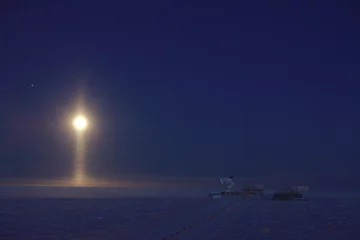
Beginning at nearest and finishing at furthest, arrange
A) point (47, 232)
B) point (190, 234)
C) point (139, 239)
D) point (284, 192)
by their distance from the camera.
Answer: point (139, 239)
point (190, 234)
point (47, 232)
point (284, 192)

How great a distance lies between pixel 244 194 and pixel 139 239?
6904cm

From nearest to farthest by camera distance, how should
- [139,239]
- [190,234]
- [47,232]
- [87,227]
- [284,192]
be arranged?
1. [139,239]
2. [190,234]
3. [47,232]
4. [87,227]
5. [284,192]

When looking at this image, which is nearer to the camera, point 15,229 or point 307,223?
point 15,229

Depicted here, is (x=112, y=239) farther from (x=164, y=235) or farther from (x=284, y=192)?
(x=284, y=192)

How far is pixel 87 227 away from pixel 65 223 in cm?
255

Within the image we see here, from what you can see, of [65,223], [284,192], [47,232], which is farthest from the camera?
[284,192]

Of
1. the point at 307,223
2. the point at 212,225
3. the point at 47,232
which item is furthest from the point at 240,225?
the point at 47,232

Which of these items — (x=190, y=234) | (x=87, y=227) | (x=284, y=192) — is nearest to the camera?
(x=190, y=234)

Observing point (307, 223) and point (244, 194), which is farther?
point (244, 194)

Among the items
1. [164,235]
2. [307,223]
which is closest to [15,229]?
[164,235]

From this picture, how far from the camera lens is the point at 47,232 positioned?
70.7 ft

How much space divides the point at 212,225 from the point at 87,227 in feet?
20.5

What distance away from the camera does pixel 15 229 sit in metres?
22.6

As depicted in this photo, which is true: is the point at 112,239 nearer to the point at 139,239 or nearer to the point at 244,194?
the point at 139,239
